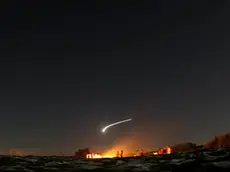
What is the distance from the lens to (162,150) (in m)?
40.5

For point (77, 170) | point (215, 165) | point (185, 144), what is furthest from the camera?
point (185, 144)

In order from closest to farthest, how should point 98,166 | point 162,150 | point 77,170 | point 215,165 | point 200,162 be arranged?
point 215,165 < point 200,162 < point 77,170 < point 98,166 < point 162,150

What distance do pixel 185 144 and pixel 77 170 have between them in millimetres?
42592

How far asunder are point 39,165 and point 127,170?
3127 millimetres

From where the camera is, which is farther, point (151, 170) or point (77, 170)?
point (77, 170)

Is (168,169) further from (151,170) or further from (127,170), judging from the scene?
(127,170)

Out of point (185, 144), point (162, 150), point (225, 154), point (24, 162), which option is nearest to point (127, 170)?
point (225, 154)

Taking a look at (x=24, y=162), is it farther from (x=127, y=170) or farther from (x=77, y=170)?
(x=127, y=170)

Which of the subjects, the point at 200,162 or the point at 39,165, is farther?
the point at 39,165

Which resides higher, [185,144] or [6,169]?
[185,144]

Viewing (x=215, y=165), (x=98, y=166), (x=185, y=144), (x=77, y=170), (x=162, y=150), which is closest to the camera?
(x=215, y=165)

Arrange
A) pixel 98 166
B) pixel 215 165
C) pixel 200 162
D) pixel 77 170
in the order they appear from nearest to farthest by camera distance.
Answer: pixel 215 165 < pixel 200 162 < pixel 77 170 < pixel 98 166

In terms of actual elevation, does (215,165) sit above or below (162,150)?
below

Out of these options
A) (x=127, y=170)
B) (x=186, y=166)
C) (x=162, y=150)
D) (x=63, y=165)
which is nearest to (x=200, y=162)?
(x=186, y=166)
